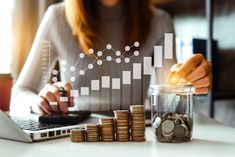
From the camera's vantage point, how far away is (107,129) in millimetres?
784

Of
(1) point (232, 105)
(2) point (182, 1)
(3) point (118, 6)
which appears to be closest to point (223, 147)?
(3) point (118, 6)

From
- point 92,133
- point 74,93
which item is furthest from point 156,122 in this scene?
point 74,93

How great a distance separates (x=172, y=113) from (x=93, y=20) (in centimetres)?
29

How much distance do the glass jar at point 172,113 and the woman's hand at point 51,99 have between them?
214 mm

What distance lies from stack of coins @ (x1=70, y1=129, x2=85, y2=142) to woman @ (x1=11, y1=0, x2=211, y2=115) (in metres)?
0.14

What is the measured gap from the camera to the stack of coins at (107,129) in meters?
0.78

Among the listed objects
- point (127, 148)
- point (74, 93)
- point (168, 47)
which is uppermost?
point (168, 47)

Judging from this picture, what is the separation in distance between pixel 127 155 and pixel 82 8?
39cm

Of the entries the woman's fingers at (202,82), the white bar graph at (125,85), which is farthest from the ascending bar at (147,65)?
the woman's fingers at (202,82)

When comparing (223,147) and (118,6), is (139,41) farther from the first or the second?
(223,147)

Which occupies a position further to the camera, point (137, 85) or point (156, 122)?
point (137, 85)

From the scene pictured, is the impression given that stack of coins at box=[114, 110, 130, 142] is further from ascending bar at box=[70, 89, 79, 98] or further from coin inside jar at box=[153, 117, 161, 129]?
ascending bar at box=[70, 89, 79, 98]

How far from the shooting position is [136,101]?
0.94 metres
